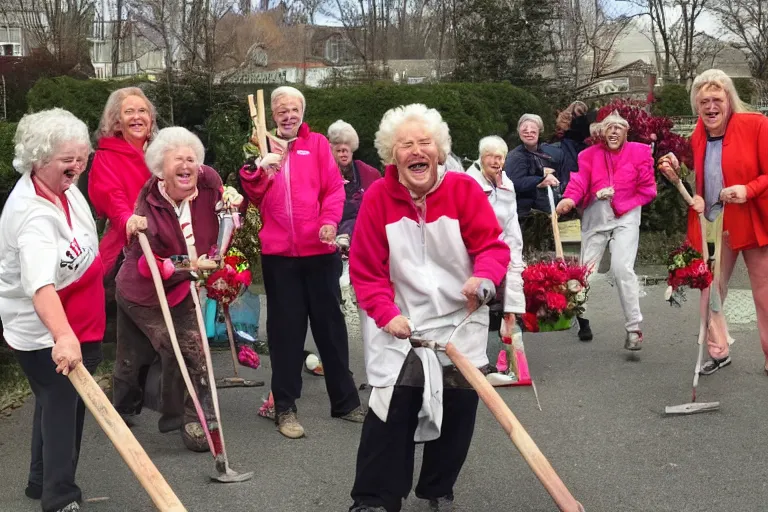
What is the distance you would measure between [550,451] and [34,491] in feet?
9.12

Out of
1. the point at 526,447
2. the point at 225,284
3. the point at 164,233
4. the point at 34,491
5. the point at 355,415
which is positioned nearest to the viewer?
the point at 526,447

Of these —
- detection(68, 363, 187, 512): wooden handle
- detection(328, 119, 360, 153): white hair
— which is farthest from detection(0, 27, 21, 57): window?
detection(68, 363, 187, 512): wooden handle

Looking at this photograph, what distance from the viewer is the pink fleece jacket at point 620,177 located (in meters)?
8.14

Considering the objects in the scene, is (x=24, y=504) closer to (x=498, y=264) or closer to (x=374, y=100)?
(x=498, y=264)

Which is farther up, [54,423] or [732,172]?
[732,172]

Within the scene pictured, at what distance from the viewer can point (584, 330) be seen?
8.81m

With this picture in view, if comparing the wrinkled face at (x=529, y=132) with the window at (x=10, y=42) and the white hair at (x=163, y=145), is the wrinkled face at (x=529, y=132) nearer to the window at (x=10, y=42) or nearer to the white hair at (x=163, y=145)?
the white hair at (x=163, y=145)

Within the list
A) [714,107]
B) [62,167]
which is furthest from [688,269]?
[62,167]

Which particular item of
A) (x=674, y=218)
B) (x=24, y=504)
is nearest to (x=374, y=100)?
(x=674, y=218)

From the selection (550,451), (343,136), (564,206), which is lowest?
(550,451)

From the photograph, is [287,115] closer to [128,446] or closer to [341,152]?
[341,152]

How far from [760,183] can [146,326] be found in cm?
411

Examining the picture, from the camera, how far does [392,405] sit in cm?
446

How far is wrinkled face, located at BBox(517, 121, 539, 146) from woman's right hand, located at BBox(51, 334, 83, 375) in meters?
5.61
